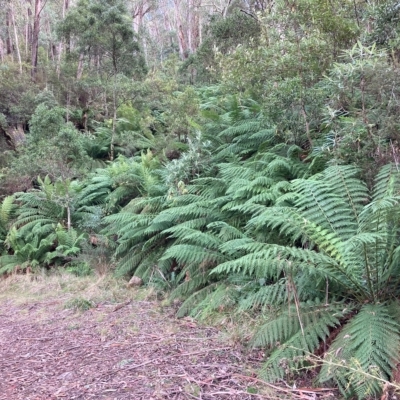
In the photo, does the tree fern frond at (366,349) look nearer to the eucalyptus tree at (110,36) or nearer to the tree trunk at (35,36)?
A: the eucalyptus tree at (110,36)

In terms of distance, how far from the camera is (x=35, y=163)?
899cm

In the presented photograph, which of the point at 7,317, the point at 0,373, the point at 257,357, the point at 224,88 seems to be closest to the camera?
→ the point at 257,357

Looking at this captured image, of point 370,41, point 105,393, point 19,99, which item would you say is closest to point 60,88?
point 19,99

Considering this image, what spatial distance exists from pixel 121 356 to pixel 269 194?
2.27 meters

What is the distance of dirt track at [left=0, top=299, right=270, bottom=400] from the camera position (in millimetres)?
2631

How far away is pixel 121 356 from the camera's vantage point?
3.20 meters

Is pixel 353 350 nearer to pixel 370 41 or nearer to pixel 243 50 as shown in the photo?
pixel 370 41

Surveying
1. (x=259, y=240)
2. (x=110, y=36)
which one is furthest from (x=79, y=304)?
(x=110, y=36)

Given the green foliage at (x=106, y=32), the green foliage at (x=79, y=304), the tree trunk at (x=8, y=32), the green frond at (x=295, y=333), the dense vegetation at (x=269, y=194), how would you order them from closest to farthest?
1. the green frond at (x=295, y=333)
2. the dense vegetation at (x=269, y=194)
3. the green foliage at (x=79, y=304)
4. the green foliage at (x=106, y=32)
5. the tree trunk at (x=8, y=32)

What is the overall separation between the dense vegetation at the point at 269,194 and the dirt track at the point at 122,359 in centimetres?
31

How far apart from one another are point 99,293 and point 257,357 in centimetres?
280

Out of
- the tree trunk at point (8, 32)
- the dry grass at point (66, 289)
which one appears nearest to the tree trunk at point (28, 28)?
the tree trunk at point (8, 32)

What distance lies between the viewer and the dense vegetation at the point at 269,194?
110 inches

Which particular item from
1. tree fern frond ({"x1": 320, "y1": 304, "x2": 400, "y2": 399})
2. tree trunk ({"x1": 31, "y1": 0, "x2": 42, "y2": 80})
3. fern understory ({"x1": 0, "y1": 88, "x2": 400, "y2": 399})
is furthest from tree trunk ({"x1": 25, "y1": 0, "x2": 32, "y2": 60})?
tree fern frond ({"x1": 320, "y1": 304, "x2": 400, "y2": 399})
